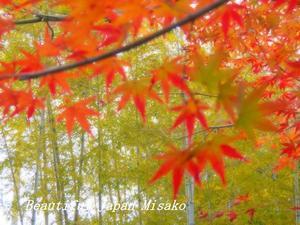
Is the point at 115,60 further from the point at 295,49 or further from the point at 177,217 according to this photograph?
the point at 177,217

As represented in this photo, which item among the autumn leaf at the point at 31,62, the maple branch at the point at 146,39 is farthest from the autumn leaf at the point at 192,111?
the autumn leaf at the point at 31,62

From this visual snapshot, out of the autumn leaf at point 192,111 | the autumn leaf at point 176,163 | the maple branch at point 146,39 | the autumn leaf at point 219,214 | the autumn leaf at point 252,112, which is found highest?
the maple branch at point 146,39

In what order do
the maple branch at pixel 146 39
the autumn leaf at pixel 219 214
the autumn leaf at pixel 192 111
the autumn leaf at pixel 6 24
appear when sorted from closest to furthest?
the maple branch at pixel 146 39
the autumn leaf at pixel 192 111
the autumn leaf at pixel 6 24
the autumn leaf at pixel 219 214

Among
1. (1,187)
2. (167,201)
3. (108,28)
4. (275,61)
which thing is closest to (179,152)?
(108,28)

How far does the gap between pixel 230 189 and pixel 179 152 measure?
5.88 metres

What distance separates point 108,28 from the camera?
3.10 feet

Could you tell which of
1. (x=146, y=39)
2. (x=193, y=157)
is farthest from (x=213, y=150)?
(x=146, y=39)

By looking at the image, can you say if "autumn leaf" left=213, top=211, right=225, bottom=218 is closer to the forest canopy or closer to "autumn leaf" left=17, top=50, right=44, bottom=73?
the forest canopy

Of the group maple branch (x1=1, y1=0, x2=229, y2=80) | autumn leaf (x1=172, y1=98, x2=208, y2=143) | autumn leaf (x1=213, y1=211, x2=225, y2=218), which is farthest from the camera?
autumn leaf (x1=213, y1=211, x2=225, y2=218)

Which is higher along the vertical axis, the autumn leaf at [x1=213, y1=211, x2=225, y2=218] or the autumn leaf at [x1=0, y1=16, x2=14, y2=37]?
the autumn leaf at [x1=0, y1=16, x2=14, y2=37]

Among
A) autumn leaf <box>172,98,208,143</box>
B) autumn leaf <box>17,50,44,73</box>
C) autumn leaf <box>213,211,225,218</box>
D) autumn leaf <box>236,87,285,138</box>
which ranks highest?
autumn leaf <box>17,50,44,73</box>

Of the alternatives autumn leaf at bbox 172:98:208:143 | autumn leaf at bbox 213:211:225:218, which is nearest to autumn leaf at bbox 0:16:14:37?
autumn leaf at bbox 172:98:208:143

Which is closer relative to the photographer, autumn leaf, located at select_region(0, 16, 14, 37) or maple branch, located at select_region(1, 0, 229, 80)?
maple branch, located at select_region(1, 0, 229, 80)

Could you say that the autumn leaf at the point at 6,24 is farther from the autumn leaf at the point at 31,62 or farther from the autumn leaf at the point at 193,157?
the autumn leaf at the point at 193,157
